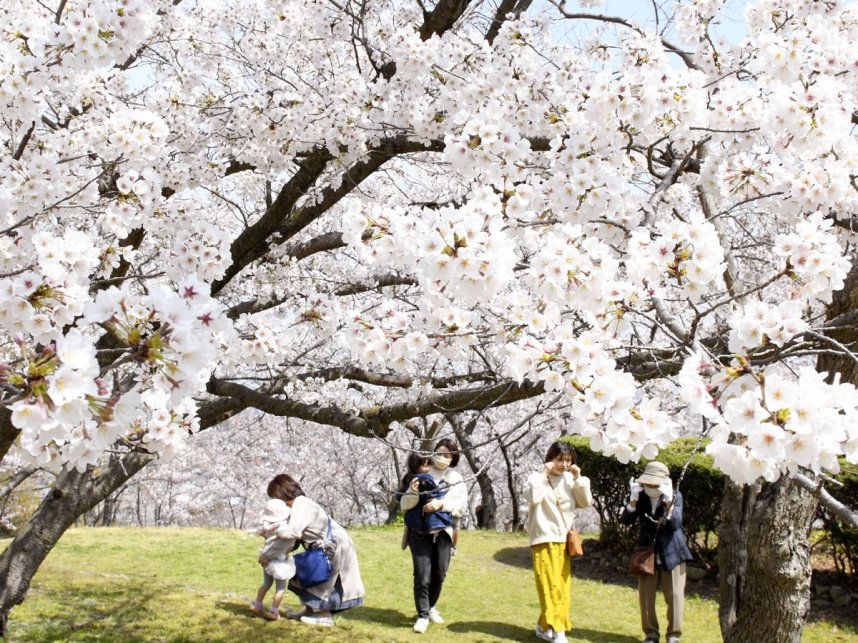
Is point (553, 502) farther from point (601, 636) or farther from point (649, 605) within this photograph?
point (601, 636)

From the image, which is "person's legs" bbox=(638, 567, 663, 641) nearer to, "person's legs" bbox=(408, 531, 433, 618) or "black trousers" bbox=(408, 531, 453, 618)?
"black trousers" bbox=(408, 531, 453, 618)

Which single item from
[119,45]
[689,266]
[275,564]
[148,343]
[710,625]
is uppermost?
[119,45]

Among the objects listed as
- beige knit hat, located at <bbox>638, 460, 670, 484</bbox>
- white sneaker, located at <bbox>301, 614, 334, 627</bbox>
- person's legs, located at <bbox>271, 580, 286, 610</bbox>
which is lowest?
white sneaker, located at <bbox>301, 614, 334, 627</bbox>

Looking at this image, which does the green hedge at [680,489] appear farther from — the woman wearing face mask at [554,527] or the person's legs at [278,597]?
the person's legs at [278,597]

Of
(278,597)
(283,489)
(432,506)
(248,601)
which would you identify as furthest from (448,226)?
(248,601)

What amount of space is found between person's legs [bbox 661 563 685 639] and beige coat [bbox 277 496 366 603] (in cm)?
241

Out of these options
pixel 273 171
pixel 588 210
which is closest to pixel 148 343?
pixel 588 210

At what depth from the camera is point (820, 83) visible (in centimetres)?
262

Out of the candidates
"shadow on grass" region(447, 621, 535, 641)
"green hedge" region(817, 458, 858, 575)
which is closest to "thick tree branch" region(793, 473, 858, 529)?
"shadow on grass" region(447, 621, 535, 641)

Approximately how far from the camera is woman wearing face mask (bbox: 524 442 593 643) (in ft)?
17.8

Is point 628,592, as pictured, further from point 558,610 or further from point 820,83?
point 820,83

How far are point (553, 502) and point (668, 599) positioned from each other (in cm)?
109

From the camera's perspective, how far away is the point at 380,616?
6.24m

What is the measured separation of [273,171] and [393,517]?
488 inches
